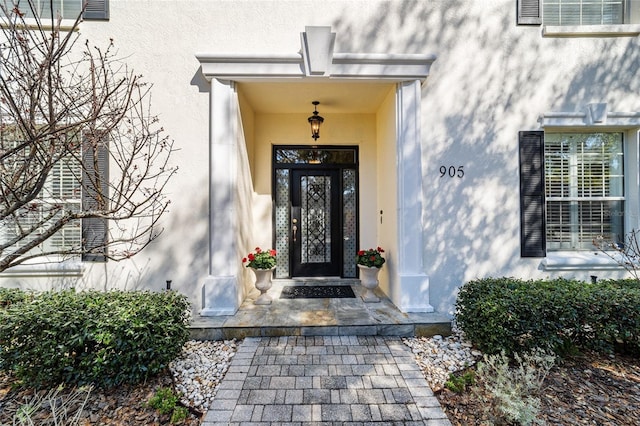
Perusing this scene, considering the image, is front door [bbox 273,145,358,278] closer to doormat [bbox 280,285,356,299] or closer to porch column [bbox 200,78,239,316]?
doormat [bbox 280,285,356,299]

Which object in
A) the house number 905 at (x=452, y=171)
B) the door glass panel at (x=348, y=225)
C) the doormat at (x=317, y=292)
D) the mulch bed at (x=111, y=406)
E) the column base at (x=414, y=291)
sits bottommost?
the mulch bed at (x=111, y=406)

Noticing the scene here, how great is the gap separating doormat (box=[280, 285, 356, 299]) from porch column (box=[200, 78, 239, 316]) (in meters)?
0.97

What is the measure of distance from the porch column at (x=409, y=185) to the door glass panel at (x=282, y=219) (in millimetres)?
2197

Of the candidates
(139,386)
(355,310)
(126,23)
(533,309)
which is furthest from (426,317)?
(126,23)

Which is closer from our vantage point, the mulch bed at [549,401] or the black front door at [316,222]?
the mulch bed at [549,401]

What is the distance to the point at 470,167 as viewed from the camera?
401 cm

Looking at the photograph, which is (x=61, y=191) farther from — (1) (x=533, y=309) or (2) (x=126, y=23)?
(1) (x=533, y=309)

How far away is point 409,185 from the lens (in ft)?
12.7

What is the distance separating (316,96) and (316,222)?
2.18 m

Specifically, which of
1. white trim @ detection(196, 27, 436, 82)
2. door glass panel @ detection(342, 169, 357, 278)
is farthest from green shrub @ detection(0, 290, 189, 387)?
door glass panel @ detection(342, 169, 357, 278)

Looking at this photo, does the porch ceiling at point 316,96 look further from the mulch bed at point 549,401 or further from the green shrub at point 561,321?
the mulch bed at point 549,401

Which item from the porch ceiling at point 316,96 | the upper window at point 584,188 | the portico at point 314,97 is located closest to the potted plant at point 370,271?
the portico at point 314,97

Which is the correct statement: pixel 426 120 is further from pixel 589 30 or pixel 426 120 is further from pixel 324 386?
pixel 324 386

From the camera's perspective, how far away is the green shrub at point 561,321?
2771mm
